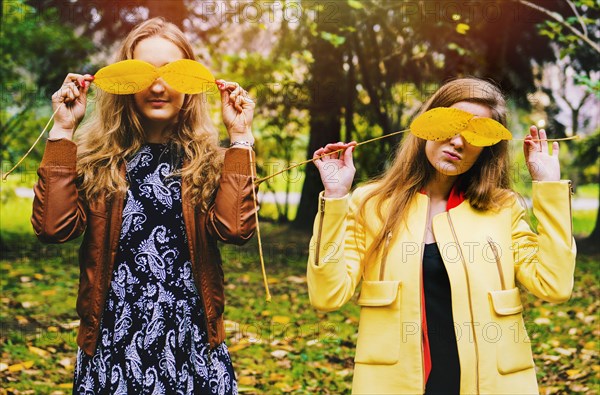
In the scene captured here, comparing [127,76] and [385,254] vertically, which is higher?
[127,76]

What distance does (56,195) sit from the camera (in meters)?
1.86

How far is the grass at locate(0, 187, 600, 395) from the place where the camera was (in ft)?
14.4

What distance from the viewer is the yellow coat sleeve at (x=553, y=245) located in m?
1.88

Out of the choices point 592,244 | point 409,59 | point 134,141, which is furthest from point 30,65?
point 592,244

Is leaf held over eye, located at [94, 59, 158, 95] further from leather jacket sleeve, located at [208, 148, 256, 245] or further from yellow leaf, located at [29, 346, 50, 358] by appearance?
yellow leaf, located at [29, 346, 50, 358]

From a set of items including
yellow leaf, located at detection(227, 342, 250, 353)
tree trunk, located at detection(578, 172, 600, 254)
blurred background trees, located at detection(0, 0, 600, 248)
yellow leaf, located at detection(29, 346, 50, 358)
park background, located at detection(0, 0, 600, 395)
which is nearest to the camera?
yellow leaf, located at detection(29, 346, 50, 358)

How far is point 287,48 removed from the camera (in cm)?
793

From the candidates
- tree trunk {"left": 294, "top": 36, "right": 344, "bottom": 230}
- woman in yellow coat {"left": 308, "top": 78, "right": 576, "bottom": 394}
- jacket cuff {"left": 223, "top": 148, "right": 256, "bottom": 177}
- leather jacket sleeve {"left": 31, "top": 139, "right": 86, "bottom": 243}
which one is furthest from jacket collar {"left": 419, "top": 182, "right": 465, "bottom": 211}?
tree trunk {"left": 294, "top": 36, "right": 344, "bottom": 230}

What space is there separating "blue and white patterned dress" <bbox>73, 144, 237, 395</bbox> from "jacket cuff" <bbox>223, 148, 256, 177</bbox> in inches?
7.0

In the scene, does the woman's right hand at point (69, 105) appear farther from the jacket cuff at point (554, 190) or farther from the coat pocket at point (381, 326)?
the jacket cuff at point (554, 190)

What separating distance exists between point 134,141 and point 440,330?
1.09 meters

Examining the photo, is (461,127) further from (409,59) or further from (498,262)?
(409,59)

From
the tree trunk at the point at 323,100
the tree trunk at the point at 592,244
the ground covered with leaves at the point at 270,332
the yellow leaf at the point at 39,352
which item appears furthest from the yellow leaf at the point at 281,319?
the tree trunk at the point at 592,244

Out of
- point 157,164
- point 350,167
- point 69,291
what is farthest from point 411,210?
point 69,291
